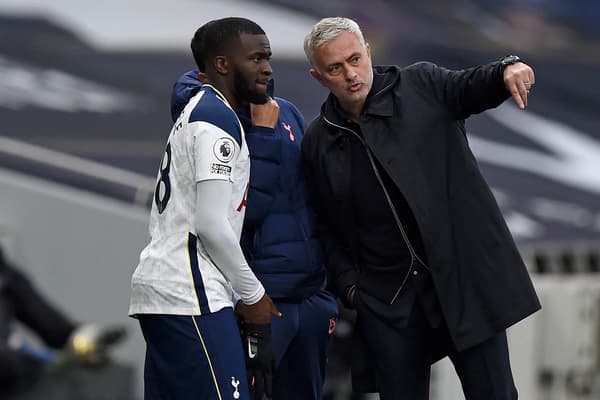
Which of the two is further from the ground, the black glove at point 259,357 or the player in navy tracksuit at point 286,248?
the player in navy tracksuit at point 286,248

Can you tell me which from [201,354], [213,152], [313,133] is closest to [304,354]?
[201,354]

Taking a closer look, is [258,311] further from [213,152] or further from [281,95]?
[281,95]

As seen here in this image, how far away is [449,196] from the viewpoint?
4.40m

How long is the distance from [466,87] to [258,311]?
2.71ft

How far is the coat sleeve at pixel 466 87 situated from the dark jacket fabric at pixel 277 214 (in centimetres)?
45

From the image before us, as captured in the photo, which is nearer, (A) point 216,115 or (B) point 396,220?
(A) point 216,115

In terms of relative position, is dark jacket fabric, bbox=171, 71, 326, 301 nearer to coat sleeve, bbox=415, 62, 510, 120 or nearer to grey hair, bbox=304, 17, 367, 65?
grey hair, bbox=304, 17, 367, 65

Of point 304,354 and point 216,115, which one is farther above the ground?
point 216,115

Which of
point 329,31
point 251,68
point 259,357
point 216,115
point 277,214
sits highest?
point 329,31

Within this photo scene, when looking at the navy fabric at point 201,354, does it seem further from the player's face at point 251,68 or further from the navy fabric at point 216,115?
the player's face at point 251,68

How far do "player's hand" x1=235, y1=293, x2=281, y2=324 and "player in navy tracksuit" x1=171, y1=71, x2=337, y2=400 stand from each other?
0.68 feet

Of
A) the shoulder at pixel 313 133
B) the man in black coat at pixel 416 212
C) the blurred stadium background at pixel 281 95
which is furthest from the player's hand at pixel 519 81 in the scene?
the blurred stadium background at pixel 281 95

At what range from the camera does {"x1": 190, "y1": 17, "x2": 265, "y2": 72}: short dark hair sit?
13.9 feet

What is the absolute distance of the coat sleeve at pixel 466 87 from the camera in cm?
423
